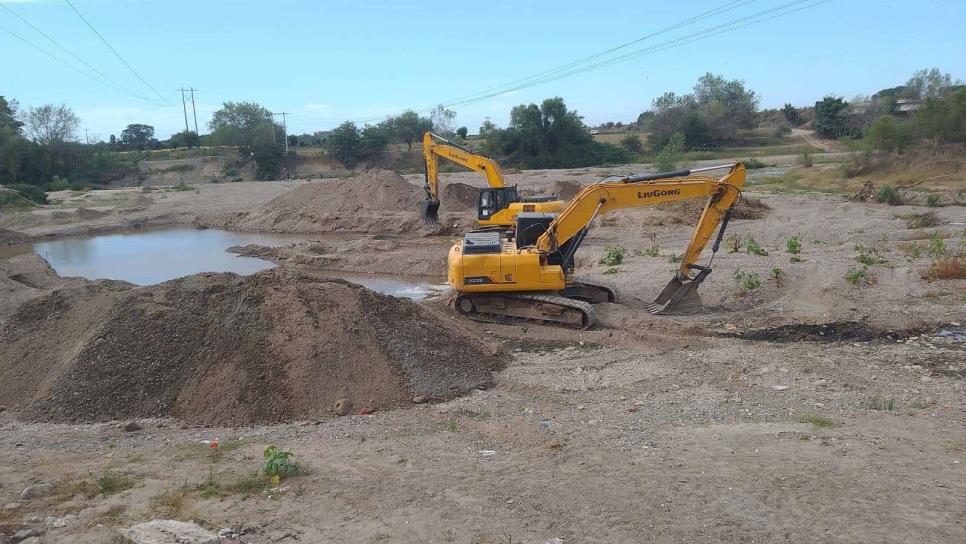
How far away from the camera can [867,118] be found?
65062 millimetres

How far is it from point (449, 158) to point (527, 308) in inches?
469

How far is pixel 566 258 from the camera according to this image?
12922 mm

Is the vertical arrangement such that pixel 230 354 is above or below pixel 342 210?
below

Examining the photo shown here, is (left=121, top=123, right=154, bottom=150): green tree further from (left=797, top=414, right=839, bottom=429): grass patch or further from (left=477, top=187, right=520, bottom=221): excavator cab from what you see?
(left=797, top=414, right=839, bottom=429): grass patch

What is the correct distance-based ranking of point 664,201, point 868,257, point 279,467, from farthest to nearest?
point 868,257 < point 664,201 < point 279,467

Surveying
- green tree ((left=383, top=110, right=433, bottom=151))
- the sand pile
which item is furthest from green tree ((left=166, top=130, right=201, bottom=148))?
the sand pile

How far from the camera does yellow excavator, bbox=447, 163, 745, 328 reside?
40.3ft

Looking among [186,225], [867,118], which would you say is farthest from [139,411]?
[867,118]

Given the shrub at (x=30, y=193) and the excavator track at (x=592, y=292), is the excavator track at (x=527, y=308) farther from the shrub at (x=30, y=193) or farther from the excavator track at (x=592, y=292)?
the shrub at (x=30, y=193)

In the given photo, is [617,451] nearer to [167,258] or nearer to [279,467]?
[279,467]

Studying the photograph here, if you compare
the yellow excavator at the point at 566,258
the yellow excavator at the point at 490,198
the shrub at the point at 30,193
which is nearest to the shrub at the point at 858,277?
the yellow excavator at the point at 566,258

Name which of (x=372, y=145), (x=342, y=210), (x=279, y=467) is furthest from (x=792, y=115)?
(x=279, y=467)

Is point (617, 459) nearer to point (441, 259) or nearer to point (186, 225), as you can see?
point (441, 259)

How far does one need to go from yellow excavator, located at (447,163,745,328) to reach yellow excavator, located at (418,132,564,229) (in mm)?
6420
